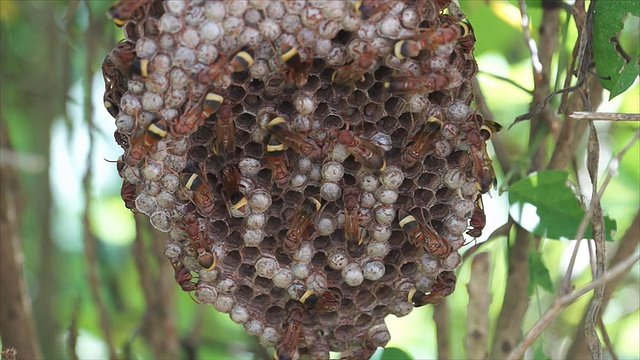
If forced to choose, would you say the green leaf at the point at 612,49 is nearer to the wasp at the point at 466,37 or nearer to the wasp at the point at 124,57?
the wasp at the point at 466,37

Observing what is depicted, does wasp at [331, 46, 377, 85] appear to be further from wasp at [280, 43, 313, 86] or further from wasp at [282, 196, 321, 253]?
wasp at [282, 196, 321, 253]

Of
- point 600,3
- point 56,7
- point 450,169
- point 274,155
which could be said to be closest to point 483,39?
point 600,3

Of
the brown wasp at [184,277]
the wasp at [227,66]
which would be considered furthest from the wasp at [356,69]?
the brown wasp at [184,277]

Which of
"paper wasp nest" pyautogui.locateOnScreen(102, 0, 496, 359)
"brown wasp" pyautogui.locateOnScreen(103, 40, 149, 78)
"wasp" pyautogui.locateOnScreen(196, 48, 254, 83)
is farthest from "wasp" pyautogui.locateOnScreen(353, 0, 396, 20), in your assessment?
"brown wasp" pyautogui.locateOnScreen(103, 40, 149, 78)

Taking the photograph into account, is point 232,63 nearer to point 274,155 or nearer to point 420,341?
point 274,155

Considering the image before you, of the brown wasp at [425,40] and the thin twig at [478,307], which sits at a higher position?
the brown wasp at [425,40]

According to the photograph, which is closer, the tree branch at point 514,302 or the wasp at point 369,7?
the wasp at point 369,7

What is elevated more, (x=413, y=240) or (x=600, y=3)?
(x=600, y=3)
